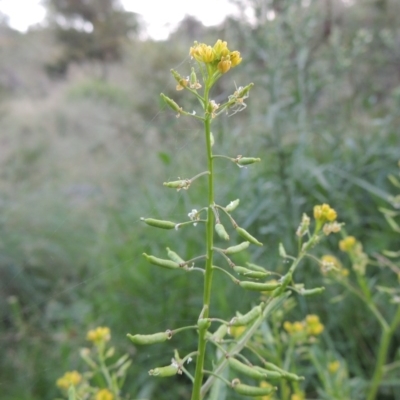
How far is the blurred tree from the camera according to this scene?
36.8 ft

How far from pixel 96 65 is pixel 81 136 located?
13.8ft

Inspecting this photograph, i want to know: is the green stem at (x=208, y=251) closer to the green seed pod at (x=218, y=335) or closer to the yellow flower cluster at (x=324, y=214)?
the green seed pod at (x=218, y=335)

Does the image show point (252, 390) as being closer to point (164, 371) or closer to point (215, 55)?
point (164, 371)

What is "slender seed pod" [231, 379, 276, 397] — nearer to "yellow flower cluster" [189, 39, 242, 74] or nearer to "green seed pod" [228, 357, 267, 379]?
"green seed pod" [228, 357, 267, 379]

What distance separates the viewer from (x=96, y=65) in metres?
10.1

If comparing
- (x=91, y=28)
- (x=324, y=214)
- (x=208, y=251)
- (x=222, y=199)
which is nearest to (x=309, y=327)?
(x=324, y=214)

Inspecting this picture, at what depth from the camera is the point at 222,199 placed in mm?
2484

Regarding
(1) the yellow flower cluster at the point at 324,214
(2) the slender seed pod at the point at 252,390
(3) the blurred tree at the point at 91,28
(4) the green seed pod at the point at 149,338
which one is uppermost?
(3) the blurred tree at the point at 91,28

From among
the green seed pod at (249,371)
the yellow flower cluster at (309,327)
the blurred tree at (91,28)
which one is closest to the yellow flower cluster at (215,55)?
Result: the green seed pod at (249,371)

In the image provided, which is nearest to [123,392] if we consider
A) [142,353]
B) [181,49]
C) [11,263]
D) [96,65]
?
[142,353]

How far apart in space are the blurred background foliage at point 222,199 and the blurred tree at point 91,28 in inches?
270

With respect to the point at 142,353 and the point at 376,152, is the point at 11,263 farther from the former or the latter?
the point at 376,152

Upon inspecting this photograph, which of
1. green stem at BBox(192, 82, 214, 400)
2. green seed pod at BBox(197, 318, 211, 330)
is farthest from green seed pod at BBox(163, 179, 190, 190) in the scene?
green seed pod at BBox(197, 318, 211, 330)

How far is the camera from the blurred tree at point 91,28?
36.8 ft
